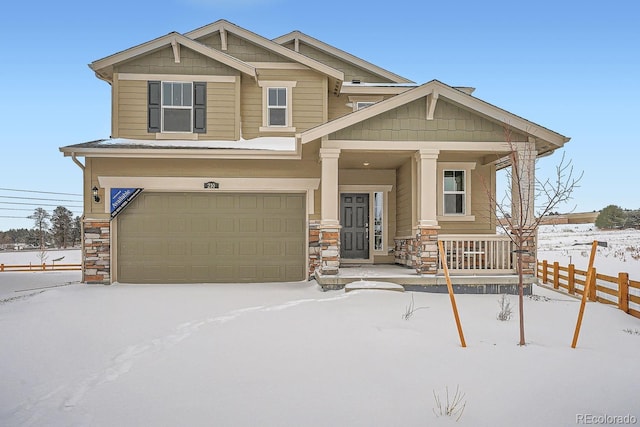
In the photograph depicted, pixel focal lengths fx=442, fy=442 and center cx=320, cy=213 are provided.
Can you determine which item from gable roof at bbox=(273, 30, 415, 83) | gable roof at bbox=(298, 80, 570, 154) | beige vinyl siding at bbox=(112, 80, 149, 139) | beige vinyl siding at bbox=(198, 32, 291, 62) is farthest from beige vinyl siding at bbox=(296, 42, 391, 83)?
beige vinyl siding at bbox=(112, 80, 149, 139)

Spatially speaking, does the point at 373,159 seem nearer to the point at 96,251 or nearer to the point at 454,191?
the point at 454,191

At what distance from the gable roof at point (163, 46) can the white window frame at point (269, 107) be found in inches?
30.7

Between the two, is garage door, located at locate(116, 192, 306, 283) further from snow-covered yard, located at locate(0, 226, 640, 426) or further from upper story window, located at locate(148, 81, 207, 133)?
snow-covered yard, located at locate(0, 226, 640, 426)

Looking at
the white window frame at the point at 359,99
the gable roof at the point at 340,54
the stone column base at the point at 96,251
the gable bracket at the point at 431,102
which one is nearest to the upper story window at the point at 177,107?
the stone column base at the point at 96,251

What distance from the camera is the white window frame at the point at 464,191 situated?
11914 millimetres

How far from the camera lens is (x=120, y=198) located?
11203 millimetres

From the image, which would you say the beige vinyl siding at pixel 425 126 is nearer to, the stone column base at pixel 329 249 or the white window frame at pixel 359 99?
the stone column base at pixel 329 249

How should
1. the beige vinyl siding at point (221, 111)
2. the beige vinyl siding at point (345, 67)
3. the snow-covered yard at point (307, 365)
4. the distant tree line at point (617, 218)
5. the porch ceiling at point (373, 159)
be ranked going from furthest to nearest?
the distant tree line at point (617, 218) → the beige vinyl siding at point (345, 67) → the beige vinyl siding at point (221, 111) → the porch ceiling at point (373, 159) → the snow-covered yard at point (307, 365)

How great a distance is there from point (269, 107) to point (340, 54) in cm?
365

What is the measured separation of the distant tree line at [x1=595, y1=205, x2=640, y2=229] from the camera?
32.1m

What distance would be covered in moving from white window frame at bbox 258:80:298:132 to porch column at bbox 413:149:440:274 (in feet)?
14.0

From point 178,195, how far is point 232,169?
5.14 feet

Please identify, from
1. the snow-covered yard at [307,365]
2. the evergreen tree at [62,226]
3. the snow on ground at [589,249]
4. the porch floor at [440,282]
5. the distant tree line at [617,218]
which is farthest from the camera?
the evergreen tree at [62,226]

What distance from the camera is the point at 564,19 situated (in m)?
21.7
